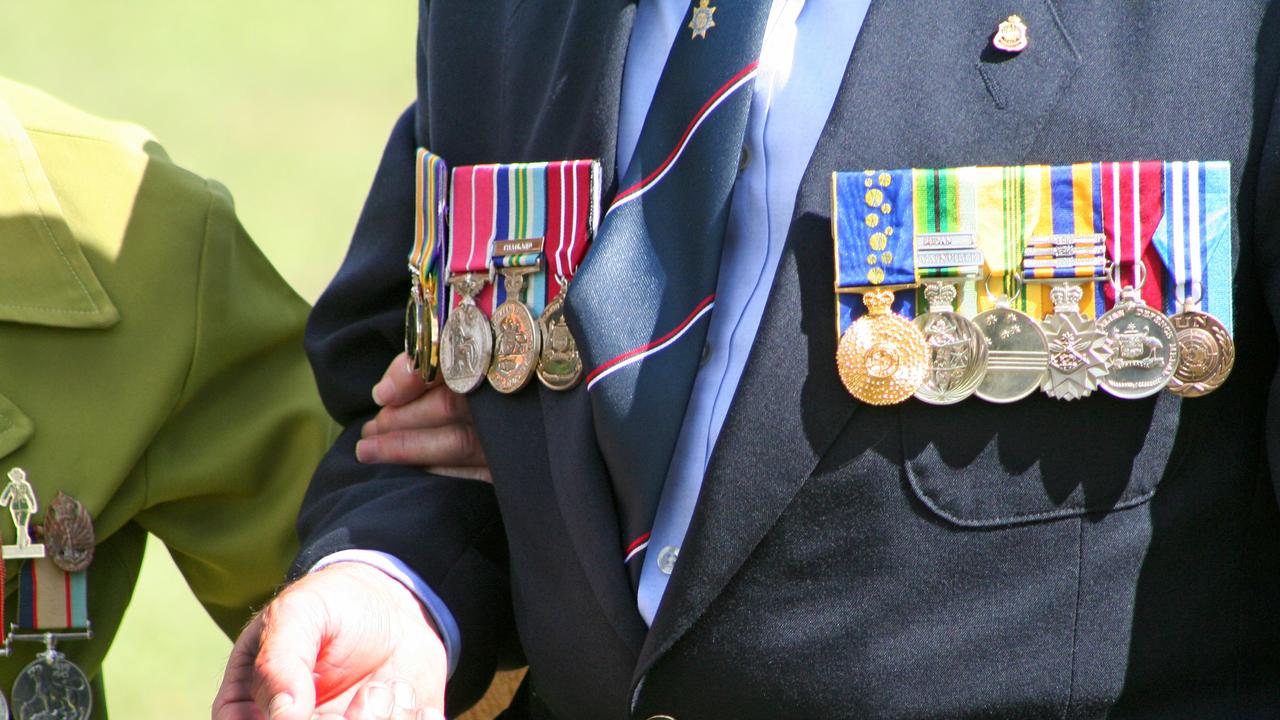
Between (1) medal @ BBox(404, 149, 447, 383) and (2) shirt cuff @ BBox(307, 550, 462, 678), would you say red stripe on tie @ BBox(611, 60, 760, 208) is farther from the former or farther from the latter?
(2) shirt cuff @ BBox(307, 550, 462, 678)

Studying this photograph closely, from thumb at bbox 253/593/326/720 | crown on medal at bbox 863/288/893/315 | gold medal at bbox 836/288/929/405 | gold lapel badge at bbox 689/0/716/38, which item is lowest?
thumb at bbox 253/593/326/720

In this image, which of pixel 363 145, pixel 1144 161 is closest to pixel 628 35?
pixel 1144 161

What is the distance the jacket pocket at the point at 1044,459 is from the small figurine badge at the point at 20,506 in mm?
1079

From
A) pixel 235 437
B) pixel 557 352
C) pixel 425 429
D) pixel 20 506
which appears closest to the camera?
pixel 557 352

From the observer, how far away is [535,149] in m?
1.52

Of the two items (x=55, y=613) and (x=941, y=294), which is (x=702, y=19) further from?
(x=55, y=613)

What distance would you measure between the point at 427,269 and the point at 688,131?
0.37 m

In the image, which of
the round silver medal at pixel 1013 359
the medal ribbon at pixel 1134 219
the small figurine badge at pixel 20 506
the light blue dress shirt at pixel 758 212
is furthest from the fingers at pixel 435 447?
the medal ribbon at pixel 1134 219

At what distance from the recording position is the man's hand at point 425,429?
1.65 m

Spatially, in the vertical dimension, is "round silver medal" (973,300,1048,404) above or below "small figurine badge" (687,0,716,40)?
below

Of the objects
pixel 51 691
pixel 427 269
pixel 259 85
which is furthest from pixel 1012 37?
pixel 259 85

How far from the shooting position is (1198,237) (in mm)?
1256

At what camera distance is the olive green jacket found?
1862 mm

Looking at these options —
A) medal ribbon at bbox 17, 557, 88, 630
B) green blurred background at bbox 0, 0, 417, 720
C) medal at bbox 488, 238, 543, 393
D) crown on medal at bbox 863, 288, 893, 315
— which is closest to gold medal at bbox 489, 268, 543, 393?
medal at bbox 488, 238, 543, 393
